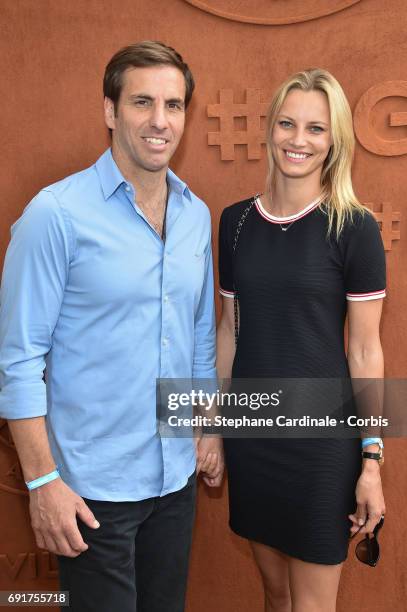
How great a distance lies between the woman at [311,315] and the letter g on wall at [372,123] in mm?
492

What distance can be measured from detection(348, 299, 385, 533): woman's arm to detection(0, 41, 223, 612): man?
0.42 m

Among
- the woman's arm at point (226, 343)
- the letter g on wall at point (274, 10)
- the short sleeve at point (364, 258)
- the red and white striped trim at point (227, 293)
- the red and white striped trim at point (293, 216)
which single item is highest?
the letter g on wall at point (274, 10)

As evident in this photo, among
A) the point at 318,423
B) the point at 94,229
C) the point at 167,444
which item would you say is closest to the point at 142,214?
the point at 94,229

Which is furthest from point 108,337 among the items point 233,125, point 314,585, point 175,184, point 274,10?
point 274,10

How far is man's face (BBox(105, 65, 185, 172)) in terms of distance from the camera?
165 cm

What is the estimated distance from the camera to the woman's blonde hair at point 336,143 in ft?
5.73

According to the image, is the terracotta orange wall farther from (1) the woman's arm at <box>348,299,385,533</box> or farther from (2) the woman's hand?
(2) the woman's hand

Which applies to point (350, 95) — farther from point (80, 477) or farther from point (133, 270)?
point (80, 477)

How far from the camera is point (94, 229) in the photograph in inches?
62.1

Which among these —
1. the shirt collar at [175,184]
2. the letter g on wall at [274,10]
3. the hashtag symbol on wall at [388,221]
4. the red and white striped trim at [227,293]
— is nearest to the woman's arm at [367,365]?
the red and white striped trim at [227,293]

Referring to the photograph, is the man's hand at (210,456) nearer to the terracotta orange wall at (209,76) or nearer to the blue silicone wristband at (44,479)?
the blue silicone wristband at (44,479)

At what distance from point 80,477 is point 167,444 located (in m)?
0.23

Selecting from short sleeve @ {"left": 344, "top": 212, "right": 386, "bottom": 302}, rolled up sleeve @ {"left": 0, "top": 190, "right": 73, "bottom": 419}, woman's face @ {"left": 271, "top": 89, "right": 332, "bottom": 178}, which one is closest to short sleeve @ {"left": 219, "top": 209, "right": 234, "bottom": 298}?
woman's face @ {"left": 271, "top": 89, "right": 332, "bottom": 178}

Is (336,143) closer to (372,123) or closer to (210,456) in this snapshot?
(372,123)
